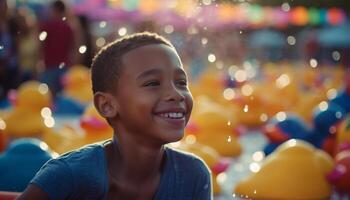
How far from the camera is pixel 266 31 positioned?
26.8 meters

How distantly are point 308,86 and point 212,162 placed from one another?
8384 mm

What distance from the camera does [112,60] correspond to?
2.20m

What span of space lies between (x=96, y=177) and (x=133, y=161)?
0.50 feet

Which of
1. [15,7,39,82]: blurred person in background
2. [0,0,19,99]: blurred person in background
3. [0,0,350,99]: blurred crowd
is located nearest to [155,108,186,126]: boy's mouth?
[0,0,350,99]: blurred crowd

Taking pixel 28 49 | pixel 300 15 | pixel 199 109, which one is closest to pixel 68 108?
pixel 28 49

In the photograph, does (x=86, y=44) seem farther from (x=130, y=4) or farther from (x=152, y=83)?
(x=152, y=83)

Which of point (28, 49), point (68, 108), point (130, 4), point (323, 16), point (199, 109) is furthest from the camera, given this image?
point (323, 16)

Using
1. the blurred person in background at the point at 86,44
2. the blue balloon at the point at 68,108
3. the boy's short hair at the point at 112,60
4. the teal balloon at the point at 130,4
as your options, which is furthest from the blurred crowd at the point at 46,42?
the teal balloon at the point at 130,4

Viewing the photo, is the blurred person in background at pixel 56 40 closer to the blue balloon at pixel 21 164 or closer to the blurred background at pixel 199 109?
the blurred background at pixel 199 109

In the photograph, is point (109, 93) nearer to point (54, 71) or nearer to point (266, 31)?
point (54, 71)

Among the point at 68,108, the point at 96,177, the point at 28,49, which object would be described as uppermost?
the point at 96,177

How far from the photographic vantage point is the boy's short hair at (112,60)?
2.18m

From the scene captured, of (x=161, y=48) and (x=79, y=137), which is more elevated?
(x=161, y=48)

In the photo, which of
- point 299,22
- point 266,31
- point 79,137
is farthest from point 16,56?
point 266,31
